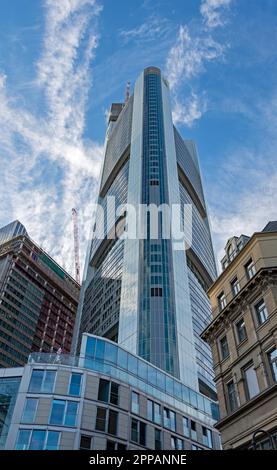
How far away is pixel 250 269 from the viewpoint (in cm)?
3044

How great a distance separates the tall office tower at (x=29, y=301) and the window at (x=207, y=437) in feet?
260

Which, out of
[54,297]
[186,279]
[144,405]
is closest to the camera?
[144,405]

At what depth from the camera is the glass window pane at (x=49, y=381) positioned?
1738 inches

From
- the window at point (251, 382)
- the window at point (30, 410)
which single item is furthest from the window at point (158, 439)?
the window at point (251, 382)

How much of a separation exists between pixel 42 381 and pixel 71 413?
482 centimetres

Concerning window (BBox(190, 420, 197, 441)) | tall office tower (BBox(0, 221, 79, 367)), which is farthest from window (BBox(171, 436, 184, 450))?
tall office tower (BBox(0, 221, 79, 367))

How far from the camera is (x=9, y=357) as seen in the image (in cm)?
12425

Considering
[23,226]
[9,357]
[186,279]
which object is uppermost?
[23,226]

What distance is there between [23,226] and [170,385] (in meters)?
143

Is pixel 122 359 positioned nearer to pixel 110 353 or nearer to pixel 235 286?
pixel 110 353

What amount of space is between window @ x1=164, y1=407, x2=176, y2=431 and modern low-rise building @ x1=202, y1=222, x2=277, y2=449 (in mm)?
24830

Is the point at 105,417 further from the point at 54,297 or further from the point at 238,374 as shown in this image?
the point at 54,297

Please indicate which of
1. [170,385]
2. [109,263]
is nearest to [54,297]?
[109,263]

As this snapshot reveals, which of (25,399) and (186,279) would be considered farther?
(186,279)
